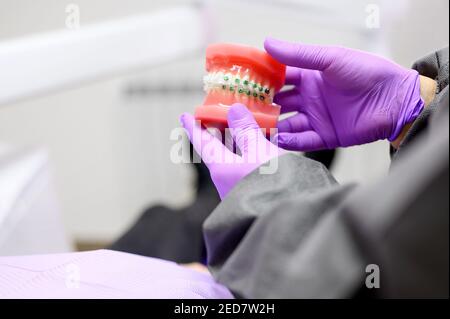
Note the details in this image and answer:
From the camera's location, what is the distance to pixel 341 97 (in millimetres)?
723

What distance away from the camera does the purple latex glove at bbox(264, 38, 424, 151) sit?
0.65 meters

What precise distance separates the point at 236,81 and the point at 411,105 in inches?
10.5

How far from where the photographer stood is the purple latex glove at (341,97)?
2.14 ft

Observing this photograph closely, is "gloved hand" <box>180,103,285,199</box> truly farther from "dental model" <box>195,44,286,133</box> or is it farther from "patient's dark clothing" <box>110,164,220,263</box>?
"patient's dark clothing" <box>110,164,220,263</box>

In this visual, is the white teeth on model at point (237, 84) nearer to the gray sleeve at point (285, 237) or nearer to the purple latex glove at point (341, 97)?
the purple latex glove at point (341, 97)

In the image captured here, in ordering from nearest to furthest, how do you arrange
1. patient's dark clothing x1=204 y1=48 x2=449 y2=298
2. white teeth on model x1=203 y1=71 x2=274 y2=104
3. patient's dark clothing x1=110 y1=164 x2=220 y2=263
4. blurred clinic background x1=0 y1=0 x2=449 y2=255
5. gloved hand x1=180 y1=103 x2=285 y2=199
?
patient's dark clothing x1=204 y1=48 x2=449 y2=298, gloved hand x1=180 y1=103 x2=285 y2=199, white teeth on model x1=203 y1=71 x2=274 y2=104, blurred clinic background x1=0 y1=0 x2=449 y2=255, patient's dark clothing x1=110 y1=164 x2=220 y2=263

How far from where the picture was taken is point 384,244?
0.35 m

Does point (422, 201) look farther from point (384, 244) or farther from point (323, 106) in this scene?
point (323, 106)

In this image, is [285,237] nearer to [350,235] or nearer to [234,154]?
[350,235]

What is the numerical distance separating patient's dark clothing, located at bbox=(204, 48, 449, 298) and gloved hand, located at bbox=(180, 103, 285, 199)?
61 mm

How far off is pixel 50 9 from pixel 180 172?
2.65 ft

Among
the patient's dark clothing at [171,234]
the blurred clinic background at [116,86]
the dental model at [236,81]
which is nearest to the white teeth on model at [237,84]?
the dental model at [236,81]

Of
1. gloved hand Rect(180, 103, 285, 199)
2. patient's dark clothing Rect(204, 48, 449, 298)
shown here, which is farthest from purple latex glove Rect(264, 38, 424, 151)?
patient's dark clothing Rect(204, 48, 449, 298)

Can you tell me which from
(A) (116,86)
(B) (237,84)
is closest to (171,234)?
(B) (237,84)
